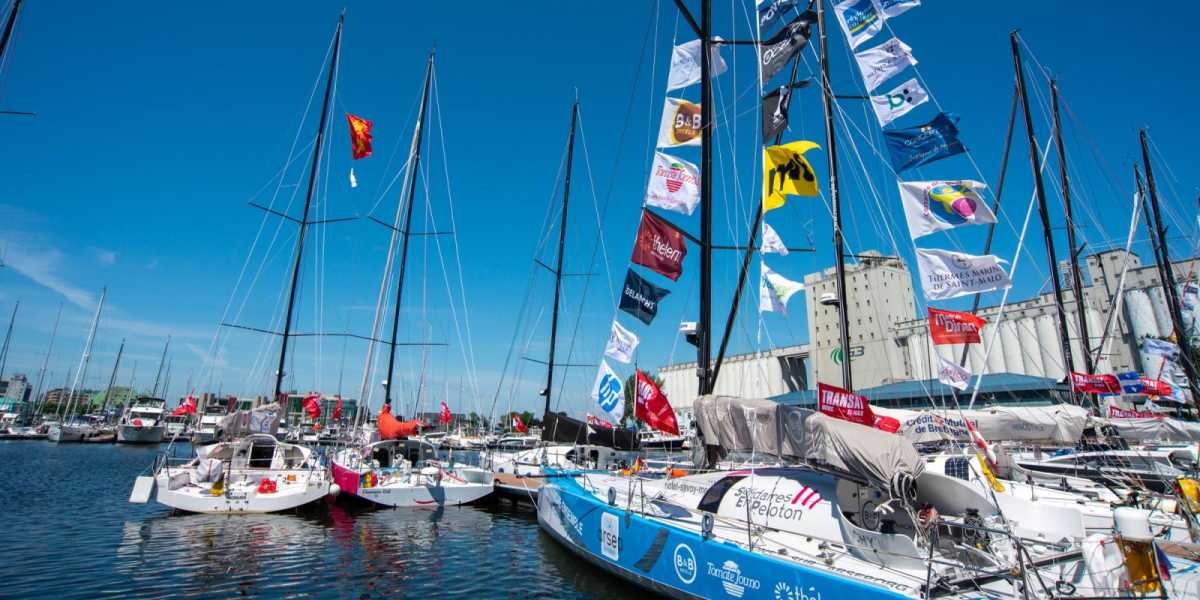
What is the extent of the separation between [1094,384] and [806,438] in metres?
21.3

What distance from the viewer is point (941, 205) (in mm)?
13141

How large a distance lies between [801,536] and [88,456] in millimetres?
59478

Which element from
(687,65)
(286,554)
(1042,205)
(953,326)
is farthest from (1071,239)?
(286,554)

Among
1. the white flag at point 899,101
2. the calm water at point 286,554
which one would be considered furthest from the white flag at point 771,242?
the calm water at point 286,554

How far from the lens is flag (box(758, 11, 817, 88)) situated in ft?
47.8

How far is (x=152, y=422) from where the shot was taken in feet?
226

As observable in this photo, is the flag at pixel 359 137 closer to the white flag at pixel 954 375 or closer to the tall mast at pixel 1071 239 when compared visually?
the white flag at pixel 954 375

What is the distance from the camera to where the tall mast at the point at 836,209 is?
13.8 meters

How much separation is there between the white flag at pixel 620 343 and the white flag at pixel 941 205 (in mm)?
7298

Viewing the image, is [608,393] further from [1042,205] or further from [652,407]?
[1042,205]

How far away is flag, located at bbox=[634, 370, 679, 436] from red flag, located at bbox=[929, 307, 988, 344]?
7399 millimetres

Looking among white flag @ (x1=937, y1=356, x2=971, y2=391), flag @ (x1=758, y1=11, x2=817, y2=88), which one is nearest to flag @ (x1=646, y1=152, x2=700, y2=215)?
flag @ (x1=758, y1=11, x2=817, y2=88)

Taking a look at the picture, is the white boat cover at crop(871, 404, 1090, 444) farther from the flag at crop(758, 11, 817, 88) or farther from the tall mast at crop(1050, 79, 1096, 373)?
the flag at crop(758, 11, 817, 88)

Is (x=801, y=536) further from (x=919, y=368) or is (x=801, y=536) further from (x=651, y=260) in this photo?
(x=919, y=368)
